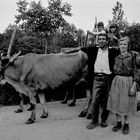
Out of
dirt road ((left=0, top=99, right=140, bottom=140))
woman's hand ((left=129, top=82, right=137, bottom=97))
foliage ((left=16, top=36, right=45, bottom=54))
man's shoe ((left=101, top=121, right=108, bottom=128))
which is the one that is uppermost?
foliage ((left=16, top=36, right=45, bottom=54))

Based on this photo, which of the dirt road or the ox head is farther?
the ox head

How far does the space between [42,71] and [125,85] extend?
2.51 metres

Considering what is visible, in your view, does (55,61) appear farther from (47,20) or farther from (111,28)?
(47,20)

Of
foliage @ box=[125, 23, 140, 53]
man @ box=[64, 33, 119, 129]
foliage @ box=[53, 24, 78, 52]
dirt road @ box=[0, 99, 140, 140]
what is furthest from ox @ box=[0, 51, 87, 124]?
foliage @ box=[53, 24, 78, 52]

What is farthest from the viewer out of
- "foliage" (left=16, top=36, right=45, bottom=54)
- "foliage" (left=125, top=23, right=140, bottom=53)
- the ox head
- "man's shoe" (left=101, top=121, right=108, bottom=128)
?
"foliage" (left=16, top=36, right=45, bottom=54)

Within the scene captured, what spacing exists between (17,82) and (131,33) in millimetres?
18386

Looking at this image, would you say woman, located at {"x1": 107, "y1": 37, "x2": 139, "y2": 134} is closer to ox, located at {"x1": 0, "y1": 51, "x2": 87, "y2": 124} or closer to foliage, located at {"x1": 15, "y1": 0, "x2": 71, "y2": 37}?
ox, located at {"x1": 0, "y1": 51, "x2": 87, "y2": 124}

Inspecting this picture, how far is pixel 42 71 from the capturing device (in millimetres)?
6750

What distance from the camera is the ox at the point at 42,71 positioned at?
21.6 feet

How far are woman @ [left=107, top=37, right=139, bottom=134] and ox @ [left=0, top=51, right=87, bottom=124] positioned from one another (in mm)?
1884

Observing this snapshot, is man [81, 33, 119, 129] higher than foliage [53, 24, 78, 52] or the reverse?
the reverse

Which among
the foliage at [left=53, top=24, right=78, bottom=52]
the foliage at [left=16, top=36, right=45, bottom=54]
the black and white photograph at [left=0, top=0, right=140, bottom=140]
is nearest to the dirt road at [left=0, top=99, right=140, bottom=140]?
the black and white photograph at [left=0, top=0, right=140, bottom=140]

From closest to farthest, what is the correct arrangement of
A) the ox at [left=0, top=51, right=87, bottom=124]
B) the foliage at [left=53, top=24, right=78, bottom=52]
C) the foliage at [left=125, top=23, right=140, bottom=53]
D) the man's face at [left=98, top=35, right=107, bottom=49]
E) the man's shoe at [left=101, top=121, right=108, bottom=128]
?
the man's face at [left=98, top=35, right=107, bottom=49]
the man's shoe at [left=101, top=121, right=108, bottom=128]
the ox at [left=0, top=51, right=87, bottom=124]
the foliage at [left=125, top=23, right=140, bottom=53]
the foliage at [left=53, top=24, right=78, bottom=52]

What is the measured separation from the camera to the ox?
6598 mm
